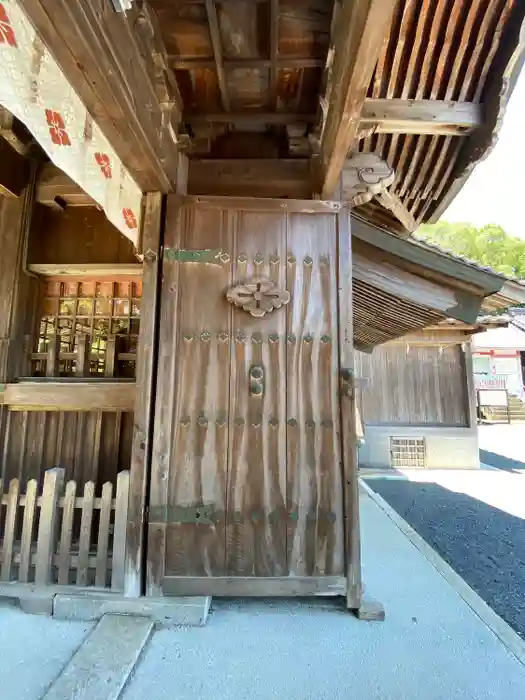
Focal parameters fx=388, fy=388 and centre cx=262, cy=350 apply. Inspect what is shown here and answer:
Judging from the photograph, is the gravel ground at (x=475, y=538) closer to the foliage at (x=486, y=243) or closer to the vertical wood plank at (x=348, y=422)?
the vertical wood plank at (x=348, y=422)

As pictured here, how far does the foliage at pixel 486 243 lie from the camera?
25.3 meters

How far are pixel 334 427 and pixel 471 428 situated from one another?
7.91 m

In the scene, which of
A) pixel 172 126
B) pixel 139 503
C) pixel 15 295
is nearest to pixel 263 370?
pixel 139 503

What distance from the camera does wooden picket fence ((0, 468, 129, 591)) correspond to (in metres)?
2.39

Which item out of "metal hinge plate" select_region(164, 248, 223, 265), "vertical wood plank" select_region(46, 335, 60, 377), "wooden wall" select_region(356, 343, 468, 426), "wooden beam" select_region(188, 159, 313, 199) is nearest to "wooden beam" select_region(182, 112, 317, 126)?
"wooden beam" select_region(188, 159, 313, 199)

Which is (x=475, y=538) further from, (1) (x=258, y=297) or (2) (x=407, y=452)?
(2) (x=407, y=452)

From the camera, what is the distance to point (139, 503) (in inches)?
94.4

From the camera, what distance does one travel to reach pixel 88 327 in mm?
3270

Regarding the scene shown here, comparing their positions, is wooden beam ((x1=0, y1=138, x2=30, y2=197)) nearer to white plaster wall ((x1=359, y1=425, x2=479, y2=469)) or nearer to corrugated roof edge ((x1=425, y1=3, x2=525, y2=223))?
corrugated roof edge ((x1=425, y1=3, x2=525, y2=223))

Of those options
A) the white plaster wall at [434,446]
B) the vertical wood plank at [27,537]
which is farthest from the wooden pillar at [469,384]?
the vertical wood plank at [27,537]

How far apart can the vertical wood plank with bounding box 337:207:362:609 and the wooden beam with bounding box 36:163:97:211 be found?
204 cm

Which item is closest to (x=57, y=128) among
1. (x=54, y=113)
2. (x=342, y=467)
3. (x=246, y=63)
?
(x=54, y=113)

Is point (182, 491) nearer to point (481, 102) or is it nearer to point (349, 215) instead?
point (349, 215)

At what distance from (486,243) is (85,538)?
30.7 metres
